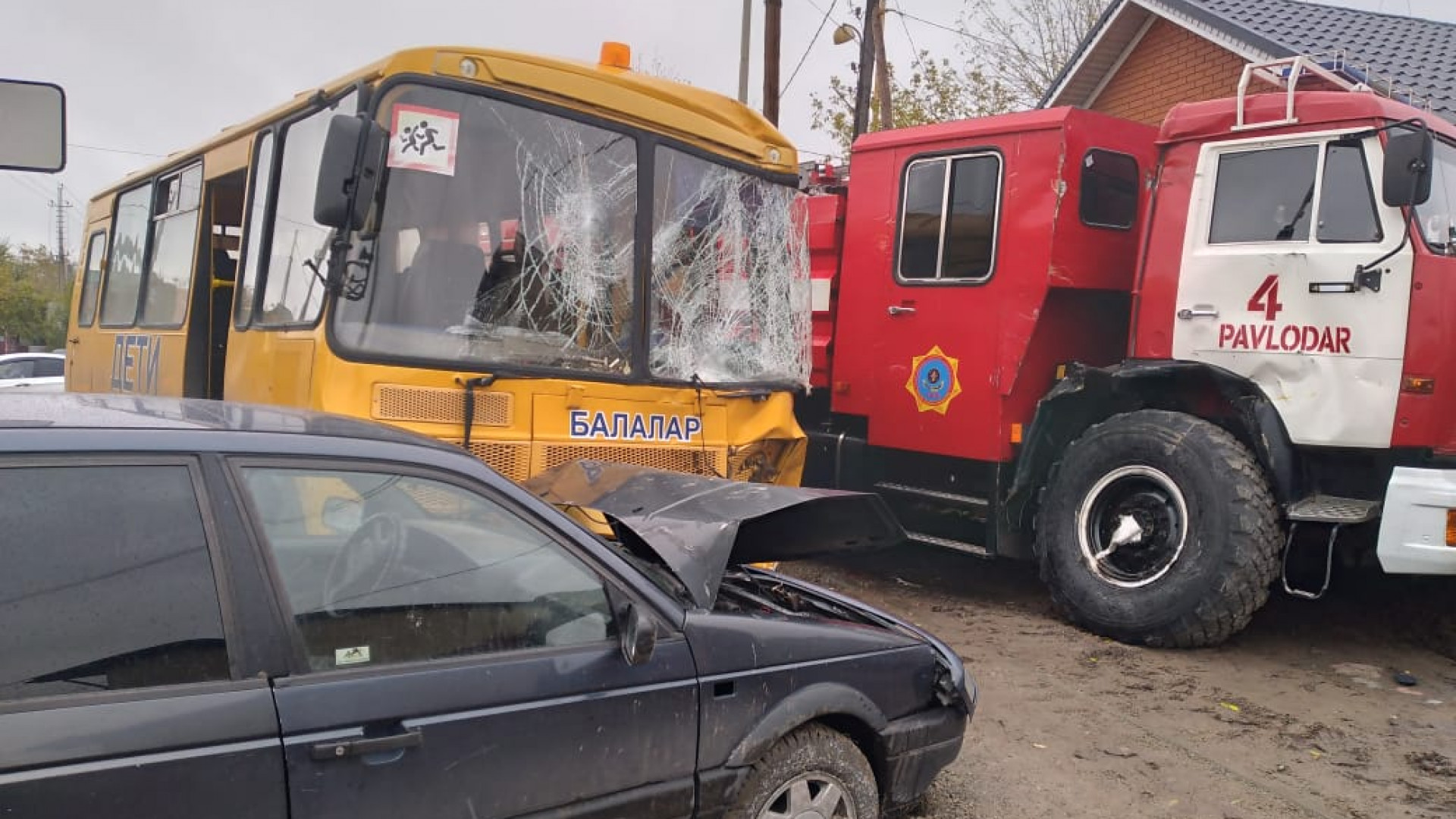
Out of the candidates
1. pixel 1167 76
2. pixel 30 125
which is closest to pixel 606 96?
pixel 30 125

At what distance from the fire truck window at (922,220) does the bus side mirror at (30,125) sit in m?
5.07

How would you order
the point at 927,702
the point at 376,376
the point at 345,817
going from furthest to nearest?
the point at 376,376 < the point at 927,702 < the point at 345,817

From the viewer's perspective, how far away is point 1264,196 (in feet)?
19.6

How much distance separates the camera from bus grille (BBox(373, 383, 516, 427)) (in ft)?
14.1

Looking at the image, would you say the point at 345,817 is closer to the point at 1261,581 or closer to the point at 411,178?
the point at 411,178

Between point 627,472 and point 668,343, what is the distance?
1.31m

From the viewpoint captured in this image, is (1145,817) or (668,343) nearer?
(1145,817)

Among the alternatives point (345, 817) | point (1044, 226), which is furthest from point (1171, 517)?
point (345, 817)

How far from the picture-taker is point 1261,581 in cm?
569

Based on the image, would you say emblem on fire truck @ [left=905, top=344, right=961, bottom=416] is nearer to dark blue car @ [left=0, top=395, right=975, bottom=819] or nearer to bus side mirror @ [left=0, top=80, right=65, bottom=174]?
dark blue car @ [left=0, top=395, right=975, bottom=819]

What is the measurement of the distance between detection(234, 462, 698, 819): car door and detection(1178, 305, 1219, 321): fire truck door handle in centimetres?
446

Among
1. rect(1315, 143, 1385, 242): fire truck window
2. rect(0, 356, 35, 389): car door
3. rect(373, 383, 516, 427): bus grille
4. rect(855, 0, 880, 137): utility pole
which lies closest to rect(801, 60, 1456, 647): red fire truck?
rect(1315, 143, 1385, 242): fire truck window

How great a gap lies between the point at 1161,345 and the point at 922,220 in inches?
72.1

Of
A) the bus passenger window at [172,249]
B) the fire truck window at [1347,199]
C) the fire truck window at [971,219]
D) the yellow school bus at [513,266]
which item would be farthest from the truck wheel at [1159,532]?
the bus passenger window at [172,249]
